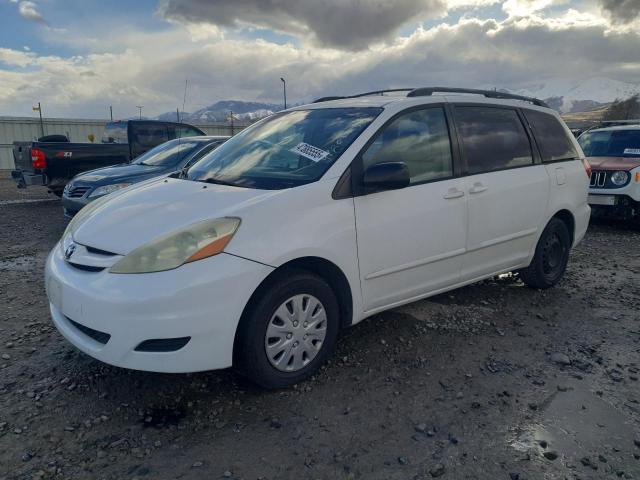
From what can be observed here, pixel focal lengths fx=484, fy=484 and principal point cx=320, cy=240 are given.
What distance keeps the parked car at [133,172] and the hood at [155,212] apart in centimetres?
324

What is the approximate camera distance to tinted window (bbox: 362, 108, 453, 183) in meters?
3.31

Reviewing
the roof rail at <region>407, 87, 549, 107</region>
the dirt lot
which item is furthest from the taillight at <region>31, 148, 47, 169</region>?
the roof rail at <region>407, 87, 549, 107</region>

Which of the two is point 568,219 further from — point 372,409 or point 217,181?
point 217,181

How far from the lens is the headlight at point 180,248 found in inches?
101

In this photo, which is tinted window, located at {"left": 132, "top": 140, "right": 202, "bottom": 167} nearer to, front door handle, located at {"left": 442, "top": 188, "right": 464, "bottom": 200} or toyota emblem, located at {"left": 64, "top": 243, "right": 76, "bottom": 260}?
toyota emblem, located at {"left": 64, "top": 243, "right": 76, "bottom": 260}

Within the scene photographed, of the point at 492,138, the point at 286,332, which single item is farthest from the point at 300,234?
the point at 492,138

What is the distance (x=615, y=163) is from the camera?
802 cm

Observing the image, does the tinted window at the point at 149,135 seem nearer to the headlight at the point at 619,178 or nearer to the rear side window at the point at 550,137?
the rear side window at the point at 550,137

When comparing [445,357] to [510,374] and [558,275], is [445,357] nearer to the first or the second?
[510,374]

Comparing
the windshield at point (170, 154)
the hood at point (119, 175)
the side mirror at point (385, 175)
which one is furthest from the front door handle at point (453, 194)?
the windshield at point (170, 154)

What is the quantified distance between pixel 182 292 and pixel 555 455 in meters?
2.03

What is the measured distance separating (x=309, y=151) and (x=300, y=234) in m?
0.77

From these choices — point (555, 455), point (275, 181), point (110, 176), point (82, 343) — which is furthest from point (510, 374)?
point (110, 176)

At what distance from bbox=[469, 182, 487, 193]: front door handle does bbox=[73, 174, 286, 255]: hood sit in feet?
5.41
